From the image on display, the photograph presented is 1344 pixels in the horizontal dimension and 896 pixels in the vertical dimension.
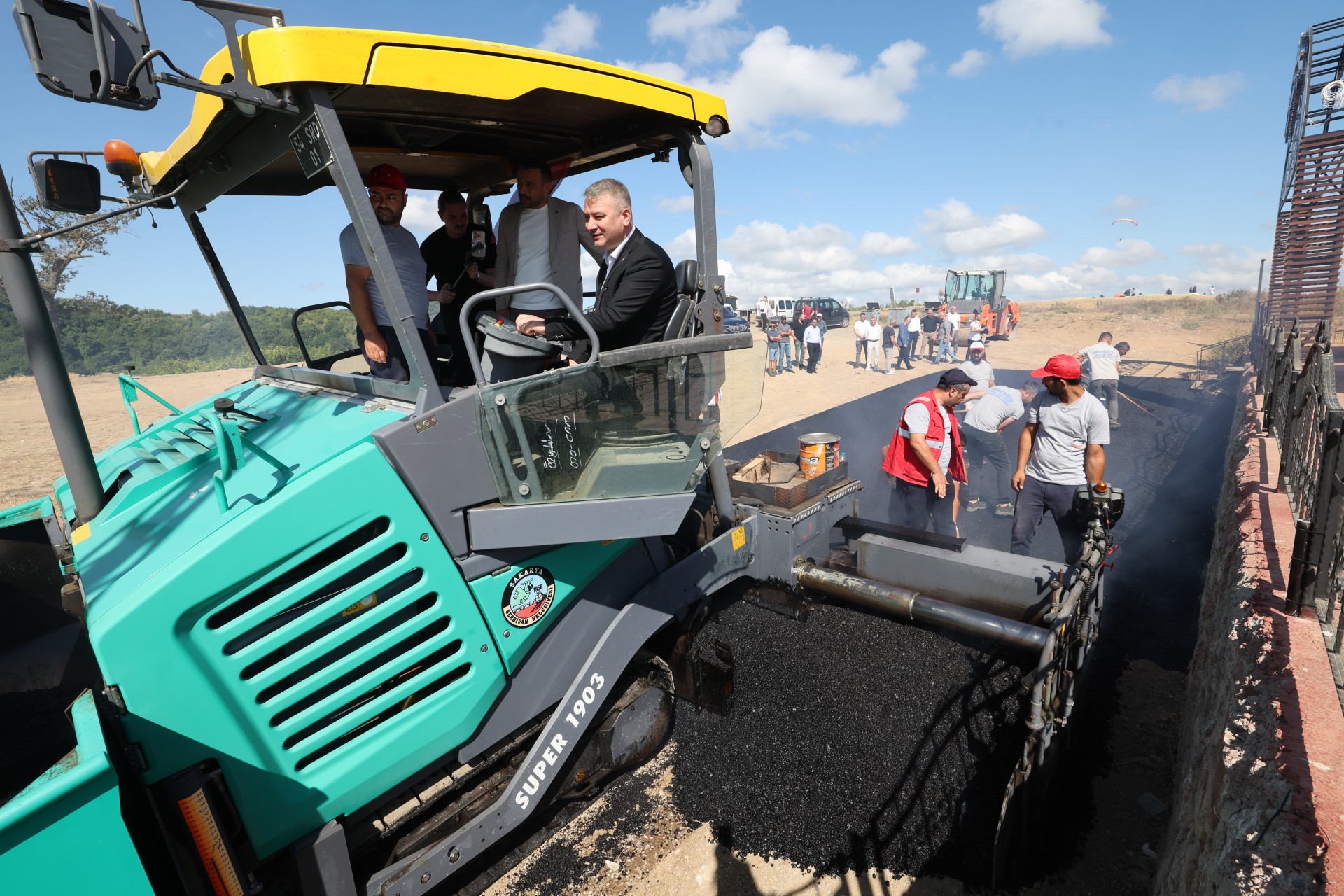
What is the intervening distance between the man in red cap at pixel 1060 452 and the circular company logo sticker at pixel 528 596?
3671 millimetres

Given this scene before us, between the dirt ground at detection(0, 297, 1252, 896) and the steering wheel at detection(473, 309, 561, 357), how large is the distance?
112 centimetres

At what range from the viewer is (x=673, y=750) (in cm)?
363

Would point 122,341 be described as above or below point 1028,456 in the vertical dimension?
above

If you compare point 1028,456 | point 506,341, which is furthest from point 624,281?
point 1028,456

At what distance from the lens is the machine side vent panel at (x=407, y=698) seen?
7.04 ft

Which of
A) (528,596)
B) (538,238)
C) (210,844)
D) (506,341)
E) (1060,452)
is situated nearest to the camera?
(210,844)

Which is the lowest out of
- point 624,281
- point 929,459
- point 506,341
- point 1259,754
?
point 1259,754

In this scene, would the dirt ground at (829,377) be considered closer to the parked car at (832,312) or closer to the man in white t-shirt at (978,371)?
the parked car at (832,312)

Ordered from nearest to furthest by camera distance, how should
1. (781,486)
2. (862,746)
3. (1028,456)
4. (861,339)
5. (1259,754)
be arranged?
(1259,754), (862,746), (781,486), (1028,456), (861,339)

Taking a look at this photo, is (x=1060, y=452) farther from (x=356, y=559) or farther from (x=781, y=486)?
(x=356, y=559)

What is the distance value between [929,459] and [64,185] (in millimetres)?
4879

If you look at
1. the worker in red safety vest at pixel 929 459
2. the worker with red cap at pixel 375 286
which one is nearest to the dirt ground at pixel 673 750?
the worker in red safety vest at pixel 929 459

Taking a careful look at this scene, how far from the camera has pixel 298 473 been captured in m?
2.10

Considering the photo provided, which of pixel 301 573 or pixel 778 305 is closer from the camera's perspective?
pixel 301 573
